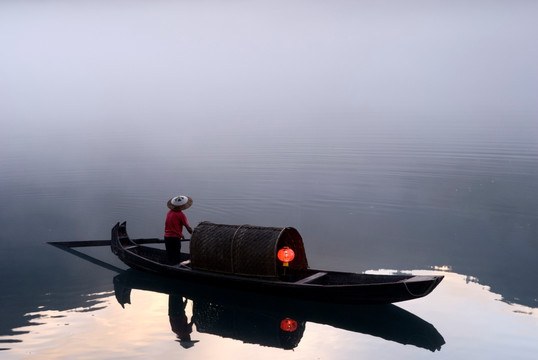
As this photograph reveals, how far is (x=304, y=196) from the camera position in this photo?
25.9 metres

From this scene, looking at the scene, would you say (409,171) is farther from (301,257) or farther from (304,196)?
(301,257)

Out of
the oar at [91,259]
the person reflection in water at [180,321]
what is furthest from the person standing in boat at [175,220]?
the oar at [91,259]

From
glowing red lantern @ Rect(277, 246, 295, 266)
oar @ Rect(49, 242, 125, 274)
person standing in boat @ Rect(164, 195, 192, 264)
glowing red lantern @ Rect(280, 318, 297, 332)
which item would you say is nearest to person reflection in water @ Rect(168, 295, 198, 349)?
person standing in boat @ Rect(164, 195, 192, 264)

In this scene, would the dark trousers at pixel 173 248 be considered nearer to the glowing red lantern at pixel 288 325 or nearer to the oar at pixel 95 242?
the oar at pixel 95 242

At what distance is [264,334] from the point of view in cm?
1204

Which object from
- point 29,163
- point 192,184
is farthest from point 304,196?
point 29,163

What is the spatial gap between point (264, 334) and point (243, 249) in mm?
2246

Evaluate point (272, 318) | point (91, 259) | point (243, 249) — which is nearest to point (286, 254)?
point (243, 249)

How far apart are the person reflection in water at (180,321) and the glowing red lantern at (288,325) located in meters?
2.01

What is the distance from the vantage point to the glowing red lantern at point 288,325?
12219 millimetres

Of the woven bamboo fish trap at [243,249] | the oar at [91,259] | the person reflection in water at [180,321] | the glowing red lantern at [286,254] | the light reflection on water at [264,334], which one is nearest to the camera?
the light reflection on water at [264,334]

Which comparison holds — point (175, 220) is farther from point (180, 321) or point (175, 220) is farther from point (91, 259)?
point (91, 259)

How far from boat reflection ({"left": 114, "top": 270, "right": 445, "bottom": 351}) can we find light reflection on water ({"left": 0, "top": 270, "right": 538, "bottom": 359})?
0.04m

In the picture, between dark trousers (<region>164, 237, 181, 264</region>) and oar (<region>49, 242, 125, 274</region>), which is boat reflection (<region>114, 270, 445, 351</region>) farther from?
oar (<region>49, 242, 125, 274</region>)
